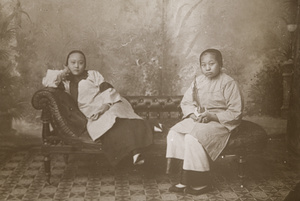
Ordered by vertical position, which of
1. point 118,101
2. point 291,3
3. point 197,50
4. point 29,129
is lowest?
point 29,129

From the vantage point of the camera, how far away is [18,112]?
172 inches

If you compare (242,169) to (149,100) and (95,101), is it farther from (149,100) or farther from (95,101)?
(95,101)

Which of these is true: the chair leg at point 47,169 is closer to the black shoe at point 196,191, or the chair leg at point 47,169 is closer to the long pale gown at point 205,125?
the long pale gown at point 205,125

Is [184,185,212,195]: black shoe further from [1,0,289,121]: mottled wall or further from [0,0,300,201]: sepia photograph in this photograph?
[1,0,289,121]: mottled wall

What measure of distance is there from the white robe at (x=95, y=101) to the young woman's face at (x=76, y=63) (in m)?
0.11

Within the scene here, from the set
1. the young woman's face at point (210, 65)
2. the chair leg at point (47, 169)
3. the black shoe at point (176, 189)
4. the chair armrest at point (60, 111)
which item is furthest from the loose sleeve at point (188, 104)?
the chair leg at point (47, 169)

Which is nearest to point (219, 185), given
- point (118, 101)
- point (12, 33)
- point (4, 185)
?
point (118, 101)

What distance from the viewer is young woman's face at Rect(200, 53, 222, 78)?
3555mm

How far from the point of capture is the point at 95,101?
377cm

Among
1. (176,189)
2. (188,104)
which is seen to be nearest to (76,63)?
(188,104)

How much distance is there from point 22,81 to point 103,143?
4.52 feet

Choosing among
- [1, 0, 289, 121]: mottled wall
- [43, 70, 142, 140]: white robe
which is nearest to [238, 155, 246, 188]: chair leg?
[43, 70, 142, 140]: white robe

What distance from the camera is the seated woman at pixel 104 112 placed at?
346cm

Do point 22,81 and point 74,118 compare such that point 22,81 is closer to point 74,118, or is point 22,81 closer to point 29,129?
point 29,129
